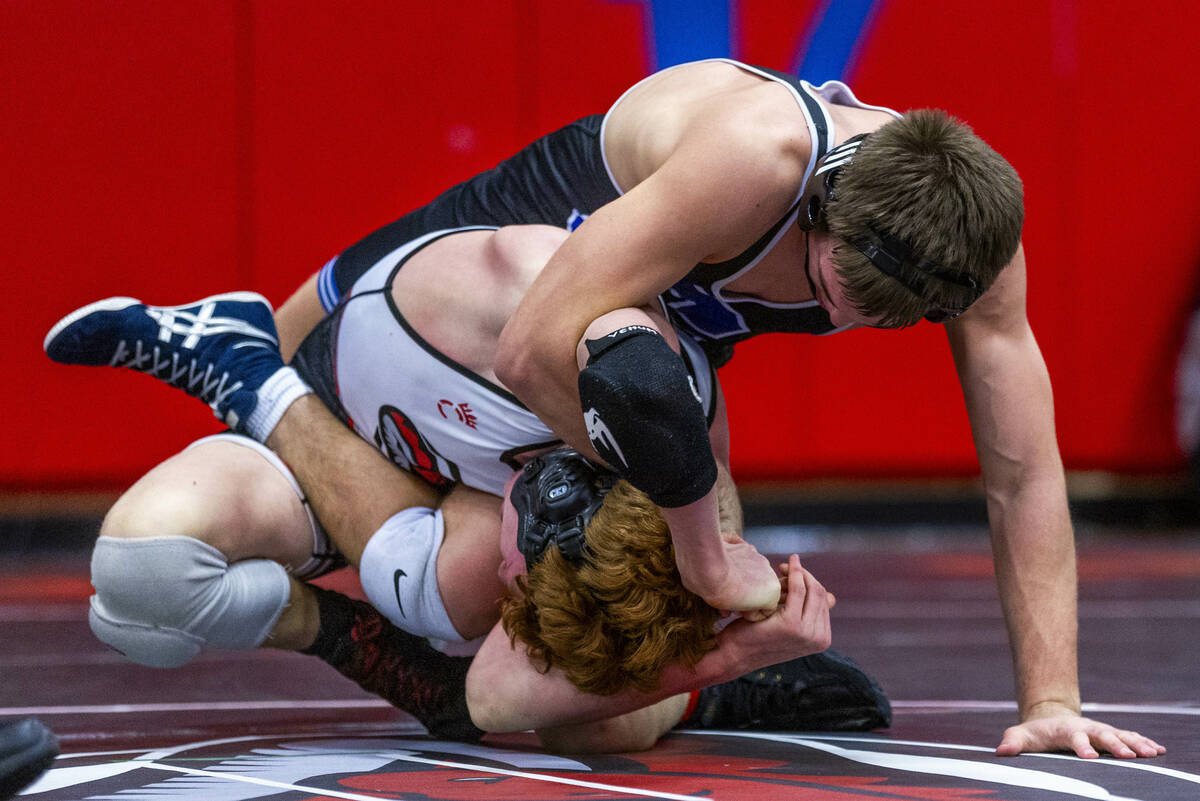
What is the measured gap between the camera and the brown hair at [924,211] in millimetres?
1640

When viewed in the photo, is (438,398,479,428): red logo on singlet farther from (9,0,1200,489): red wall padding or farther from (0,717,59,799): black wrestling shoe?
(9,0,1200,489): red wall padding

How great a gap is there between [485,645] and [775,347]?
11.2 ft

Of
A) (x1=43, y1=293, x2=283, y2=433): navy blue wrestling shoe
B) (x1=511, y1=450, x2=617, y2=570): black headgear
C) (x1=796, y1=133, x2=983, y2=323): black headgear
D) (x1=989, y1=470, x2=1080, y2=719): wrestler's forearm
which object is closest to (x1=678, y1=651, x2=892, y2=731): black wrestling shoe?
(x1=989, y1=470, x2=1080, y2=719): wrestler's forearm

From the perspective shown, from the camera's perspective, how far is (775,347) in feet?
17.0

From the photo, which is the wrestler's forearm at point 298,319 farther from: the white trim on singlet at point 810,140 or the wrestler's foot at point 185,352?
the white trim on singlet at point 810,140

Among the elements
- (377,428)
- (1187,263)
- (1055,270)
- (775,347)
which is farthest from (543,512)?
(1187,263)

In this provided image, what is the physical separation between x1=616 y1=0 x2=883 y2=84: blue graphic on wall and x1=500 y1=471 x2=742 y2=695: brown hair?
360 centimetres

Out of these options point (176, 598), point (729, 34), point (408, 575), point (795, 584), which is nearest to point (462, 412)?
point (408, 575)

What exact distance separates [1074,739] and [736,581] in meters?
0.56

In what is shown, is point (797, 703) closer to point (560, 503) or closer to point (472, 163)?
point (560, 503)

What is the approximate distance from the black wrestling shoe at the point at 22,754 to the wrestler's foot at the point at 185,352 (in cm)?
104

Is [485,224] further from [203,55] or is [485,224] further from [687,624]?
[203,55]

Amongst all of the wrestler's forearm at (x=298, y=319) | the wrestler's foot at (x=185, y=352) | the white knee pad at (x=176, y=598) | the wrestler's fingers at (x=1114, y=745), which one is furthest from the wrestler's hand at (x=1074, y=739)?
the wrestler's forearm at (x=298, y=319)

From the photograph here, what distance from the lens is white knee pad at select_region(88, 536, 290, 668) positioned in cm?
200
